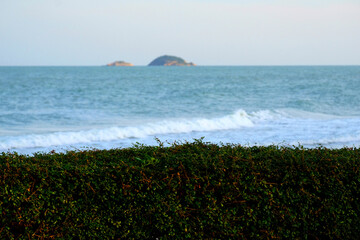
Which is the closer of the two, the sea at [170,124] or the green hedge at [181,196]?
the green hedge at [181,196]

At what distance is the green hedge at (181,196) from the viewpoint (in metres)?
3.65

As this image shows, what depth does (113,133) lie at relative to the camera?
1416cm

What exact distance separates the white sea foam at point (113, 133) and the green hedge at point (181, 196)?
8061 millimetres

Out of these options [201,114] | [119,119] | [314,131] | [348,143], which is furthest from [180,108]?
[348,143]

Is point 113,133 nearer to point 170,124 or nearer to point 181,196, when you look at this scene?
point 170,124

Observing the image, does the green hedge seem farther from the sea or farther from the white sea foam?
the white sea foam

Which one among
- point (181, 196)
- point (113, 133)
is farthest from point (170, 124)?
point (181, 196)

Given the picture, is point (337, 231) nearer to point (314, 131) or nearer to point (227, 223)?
point (227, 223)

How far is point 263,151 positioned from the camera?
4582 millimetres

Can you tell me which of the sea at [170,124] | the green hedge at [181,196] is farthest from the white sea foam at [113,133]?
the green hedge at [181,196]

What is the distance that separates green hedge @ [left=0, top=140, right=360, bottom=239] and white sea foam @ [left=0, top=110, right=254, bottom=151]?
26.4 feet

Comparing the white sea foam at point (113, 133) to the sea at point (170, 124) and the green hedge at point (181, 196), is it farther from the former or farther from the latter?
the green hedge at point (181, 196)

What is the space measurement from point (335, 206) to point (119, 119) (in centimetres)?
1628

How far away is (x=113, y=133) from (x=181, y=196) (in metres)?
10.6
